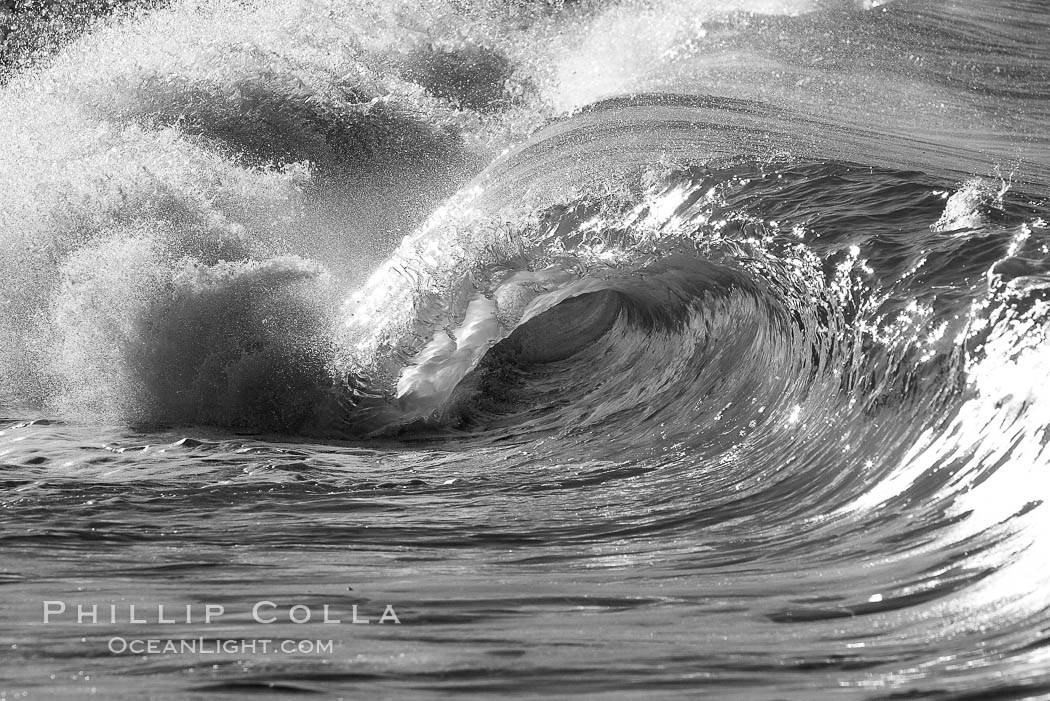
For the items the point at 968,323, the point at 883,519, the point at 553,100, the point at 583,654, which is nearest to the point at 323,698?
the point at 583,654

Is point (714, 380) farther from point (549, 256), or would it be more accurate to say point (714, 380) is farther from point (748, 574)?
point (748, 574)

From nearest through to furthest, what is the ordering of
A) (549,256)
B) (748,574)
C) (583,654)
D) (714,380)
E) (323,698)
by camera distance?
(323,698) < (583,654) < (748,574) < (714,380) < (549,256)

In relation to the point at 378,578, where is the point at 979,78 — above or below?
above

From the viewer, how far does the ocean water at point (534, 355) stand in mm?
2287

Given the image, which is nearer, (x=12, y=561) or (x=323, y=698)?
(x=323, y=698)

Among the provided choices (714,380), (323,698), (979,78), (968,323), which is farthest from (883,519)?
(979,78)

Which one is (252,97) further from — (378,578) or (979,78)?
(378,578)

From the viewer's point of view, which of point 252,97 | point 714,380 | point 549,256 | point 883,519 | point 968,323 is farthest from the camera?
point 252,97

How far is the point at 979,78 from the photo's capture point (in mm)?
8414

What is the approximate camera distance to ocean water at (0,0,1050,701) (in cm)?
229

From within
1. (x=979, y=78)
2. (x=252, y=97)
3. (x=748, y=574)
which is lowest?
(x=748, y=574)

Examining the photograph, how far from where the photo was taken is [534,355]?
704cm

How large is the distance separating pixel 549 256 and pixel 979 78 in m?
4.60

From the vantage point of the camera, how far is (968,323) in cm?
335
